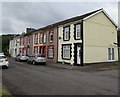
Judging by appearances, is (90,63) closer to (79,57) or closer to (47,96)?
(79,57)

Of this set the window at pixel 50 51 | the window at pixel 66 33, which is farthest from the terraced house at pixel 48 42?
the window at pixel 66 33

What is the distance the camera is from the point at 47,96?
5520 millimetres

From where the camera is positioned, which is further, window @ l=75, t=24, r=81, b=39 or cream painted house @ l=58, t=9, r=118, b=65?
window @ l=75, t=24, r=81, b=39

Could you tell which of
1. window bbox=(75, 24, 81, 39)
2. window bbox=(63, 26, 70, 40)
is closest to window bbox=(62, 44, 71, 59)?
window bbox=(63, 26, 70, 40)

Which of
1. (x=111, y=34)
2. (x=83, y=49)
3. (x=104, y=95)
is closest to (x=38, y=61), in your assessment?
(x=83, y=49)

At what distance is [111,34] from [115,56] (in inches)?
141

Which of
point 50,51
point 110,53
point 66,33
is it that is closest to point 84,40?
point 66,33

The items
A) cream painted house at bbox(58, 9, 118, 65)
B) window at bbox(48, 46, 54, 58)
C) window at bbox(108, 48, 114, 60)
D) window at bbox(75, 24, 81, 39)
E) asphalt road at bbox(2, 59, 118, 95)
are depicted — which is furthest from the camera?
window at bbox(48, 46, 54, 58)

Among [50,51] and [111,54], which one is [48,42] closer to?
[50,51]

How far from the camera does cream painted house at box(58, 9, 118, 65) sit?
17.2m

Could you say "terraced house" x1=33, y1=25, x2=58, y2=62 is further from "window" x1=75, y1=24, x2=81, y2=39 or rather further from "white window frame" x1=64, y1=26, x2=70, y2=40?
"window" x1=75, y1=24, x2=81, y2=39

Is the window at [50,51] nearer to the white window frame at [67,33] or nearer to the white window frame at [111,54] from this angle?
the white window frame at [67,33]

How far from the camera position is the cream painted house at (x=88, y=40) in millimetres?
17234

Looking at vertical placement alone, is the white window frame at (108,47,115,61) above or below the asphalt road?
above
